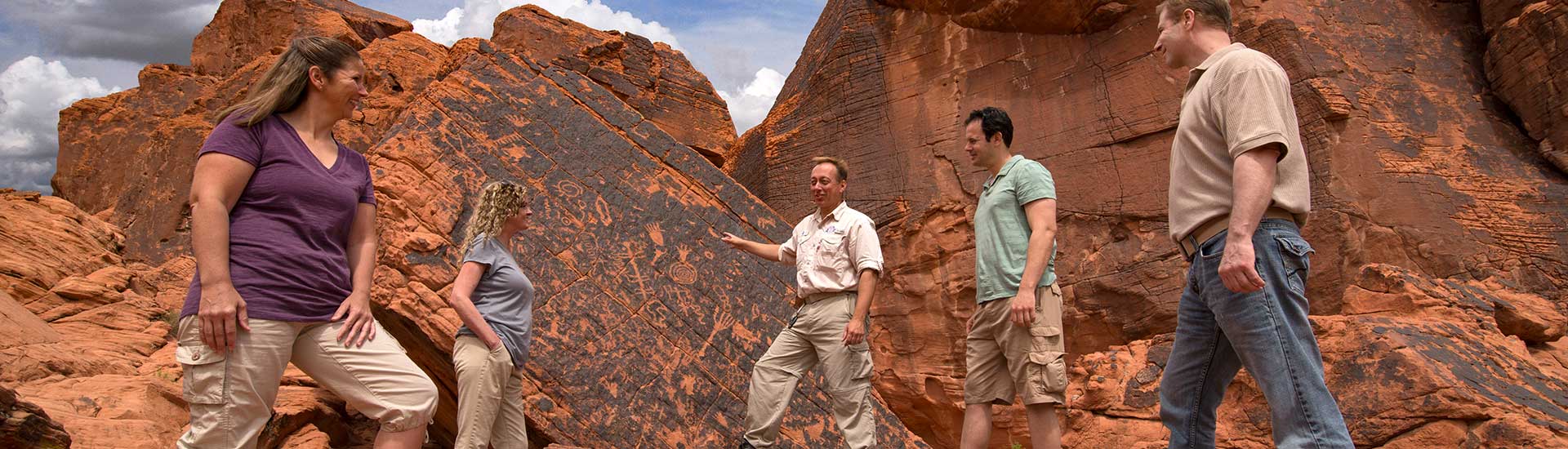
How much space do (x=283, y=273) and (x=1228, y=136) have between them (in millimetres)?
2411

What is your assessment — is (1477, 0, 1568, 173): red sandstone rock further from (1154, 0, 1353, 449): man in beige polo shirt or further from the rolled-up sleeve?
the rolled-up sleeve

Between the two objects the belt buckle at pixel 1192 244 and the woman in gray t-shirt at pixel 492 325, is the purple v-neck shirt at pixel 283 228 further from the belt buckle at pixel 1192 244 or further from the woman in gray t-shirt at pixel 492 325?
the belt buckle at pixel 1192 244

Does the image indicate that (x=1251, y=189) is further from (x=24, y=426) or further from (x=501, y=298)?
(x=24, y=426)

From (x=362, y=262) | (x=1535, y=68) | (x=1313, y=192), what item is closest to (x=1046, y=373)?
(x=362, y=262)

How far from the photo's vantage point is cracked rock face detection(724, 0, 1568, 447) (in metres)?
4.44

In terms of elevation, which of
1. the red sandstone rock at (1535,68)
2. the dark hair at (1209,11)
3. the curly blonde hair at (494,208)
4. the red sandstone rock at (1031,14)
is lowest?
the curly blonde hair at (494,208)

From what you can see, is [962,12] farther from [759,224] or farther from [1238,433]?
[1238,433]

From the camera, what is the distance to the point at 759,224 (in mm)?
5156

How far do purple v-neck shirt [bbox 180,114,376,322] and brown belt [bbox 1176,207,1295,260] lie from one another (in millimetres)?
2281

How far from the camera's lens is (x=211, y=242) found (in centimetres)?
226

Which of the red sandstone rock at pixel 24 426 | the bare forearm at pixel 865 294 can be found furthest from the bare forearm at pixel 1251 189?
the red sandstone rock at pixel 24 426

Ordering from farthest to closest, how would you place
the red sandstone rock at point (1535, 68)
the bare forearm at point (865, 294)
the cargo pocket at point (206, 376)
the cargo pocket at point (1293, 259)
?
the red sandstone rock at point (1535, 68) → the bare forearm at point (865, 294) → the cargo pocket at point (1293, 259) → the cargo pocket at point (206, 376)

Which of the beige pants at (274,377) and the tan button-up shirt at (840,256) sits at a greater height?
the tan button-up shirt at (840,256)

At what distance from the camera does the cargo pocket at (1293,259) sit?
7.61 feet
